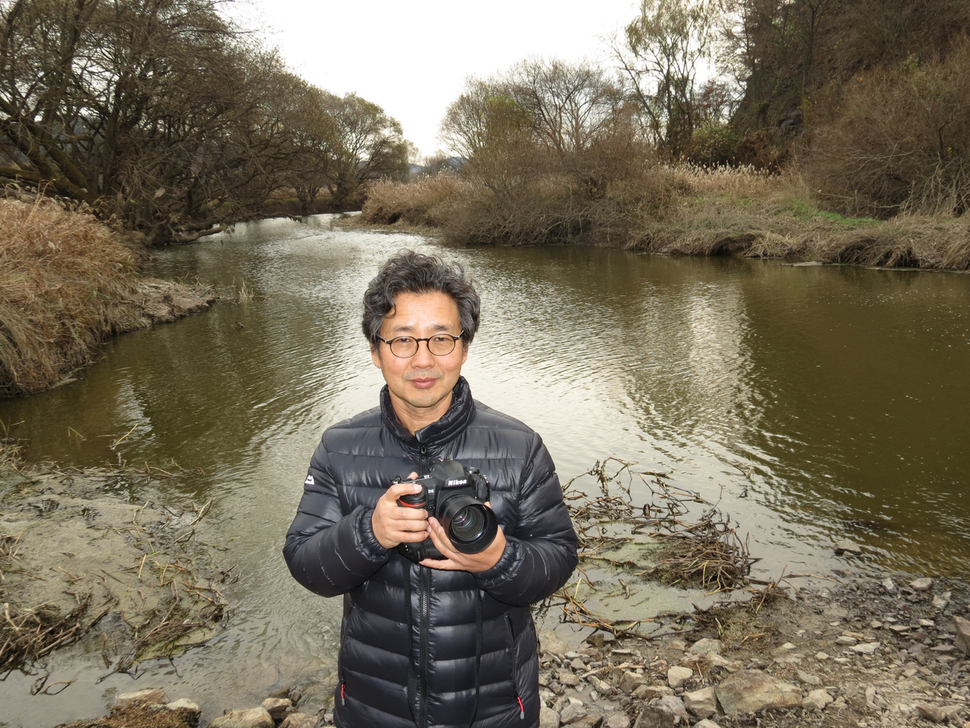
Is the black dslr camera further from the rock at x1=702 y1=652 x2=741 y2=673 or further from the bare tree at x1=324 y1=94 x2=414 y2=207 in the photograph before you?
the bare tree at x1=324 y1=94 x2=414 y2=207

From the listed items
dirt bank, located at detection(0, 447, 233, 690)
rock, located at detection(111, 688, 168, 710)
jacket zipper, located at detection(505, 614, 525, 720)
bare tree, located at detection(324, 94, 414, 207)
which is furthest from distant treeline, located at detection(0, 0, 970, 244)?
bare tree, located at detection(324, 94, 414, 207)

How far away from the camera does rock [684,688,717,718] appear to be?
8.15ft

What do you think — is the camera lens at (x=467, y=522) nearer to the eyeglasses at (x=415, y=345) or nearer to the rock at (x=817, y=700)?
the eyeglasses at (x=415, y=345)

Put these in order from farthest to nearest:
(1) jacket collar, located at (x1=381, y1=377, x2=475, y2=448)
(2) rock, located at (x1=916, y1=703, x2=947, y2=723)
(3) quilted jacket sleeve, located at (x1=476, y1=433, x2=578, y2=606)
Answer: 1. (2) rock, located at (x1=916, y1=703, x2=947, y2=723)
2. (1) jacket collar, located at (x1=381, y1=377, x2=475, y2=448)
3. (3) quilted jacket sleeve, located at (x1=476, y1=433, x2=578, y2=606)

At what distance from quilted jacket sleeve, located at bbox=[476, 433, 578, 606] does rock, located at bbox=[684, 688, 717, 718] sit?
1204mm

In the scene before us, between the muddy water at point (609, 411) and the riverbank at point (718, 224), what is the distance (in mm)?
981

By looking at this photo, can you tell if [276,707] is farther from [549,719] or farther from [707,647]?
[707,647]

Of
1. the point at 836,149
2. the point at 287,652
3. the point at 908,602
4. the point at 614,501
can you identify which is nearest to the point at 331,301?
the point at 614,501

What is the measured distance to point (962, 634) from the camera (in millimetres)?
2941

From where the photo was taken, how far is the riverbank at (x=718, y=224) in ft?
45.3

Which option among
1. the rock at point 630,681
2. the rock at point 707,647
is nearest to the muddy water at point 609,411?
the rock at point 707,647

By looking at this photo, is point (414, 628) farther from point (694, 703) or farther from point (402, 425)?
point (694, 703)

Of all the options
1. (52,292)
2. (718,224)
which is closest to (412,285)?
(52,292)

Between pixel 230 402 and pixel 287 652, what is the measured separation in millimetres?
4558
